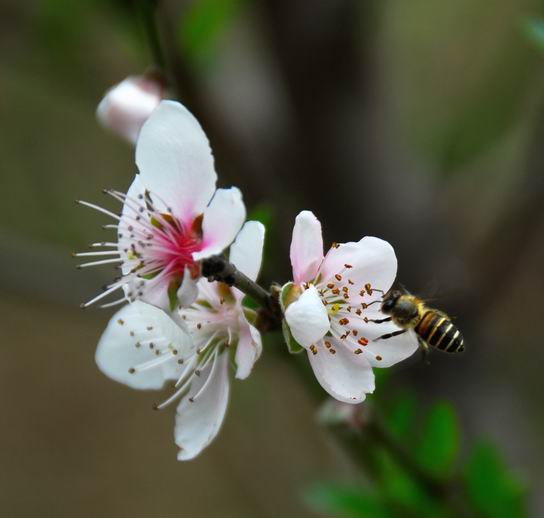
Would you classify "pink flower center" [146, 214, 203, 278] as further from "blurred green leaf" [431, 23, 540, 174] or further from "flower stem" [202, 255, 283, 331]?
"blurred green leaf" [431, 23, 540, 174]

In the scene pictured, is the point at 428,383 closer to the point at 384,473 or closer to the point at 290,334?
the point at 384,473

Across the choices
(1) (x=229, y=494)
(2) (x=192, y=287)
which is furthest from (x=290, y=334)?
(1) (x=229, y=494)

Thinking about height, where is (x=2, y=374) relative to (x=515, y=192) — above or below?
below

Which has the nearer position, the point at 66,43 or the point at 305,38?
the point at 66,43

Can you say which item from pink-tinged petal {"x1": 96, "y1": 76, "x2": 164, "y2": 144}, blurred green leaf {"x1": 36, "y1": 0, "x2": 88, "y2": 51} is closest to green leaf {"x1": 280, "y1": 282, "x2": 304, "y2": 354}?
pink-tinged petal {"x1": 96, "y1": 76, "x2": 164, "y2": 144}

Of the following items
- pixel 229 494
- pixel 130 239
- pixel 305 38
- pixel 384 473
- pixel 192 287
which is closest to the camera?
pixel 192 287
